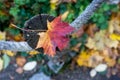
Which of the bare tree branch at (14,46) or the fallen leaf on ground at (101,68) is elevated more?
the bare tree branch at (14,46)

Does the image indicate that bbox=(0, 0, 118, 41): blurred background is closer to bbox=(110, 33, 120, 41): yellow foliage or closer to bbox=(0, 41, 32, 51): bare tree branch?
bbox=(110, 33, 120, 41): yellow foliage

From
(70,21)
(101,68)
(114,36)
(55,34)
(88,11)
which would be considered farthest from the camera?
(101,68)

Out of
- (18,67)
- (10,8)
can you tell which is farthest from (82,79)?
(10,8)

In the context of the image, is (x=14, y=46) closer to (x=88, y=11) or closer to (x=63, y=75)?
(x=88, y=11)

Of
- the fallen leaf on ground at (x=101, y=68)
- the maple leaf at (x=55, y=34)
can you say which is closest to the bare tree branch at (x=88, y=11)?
the maple leaf at (x=55, y=34)

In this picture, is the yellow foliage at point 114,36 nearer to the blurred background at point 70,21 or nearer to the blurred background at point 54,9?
the blurred background at point 70,21

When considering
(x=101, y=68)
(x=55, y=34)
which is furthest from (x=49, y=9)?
(x=55, y=34)

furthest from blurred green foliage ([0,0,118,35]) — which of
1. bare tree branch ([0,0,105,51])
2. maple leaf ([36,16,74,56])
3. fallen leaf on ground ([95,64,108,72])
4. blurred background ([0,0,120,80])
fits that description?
maple leaf ([36,16,74,56])

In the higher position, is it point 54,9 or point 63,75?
point 54,9
